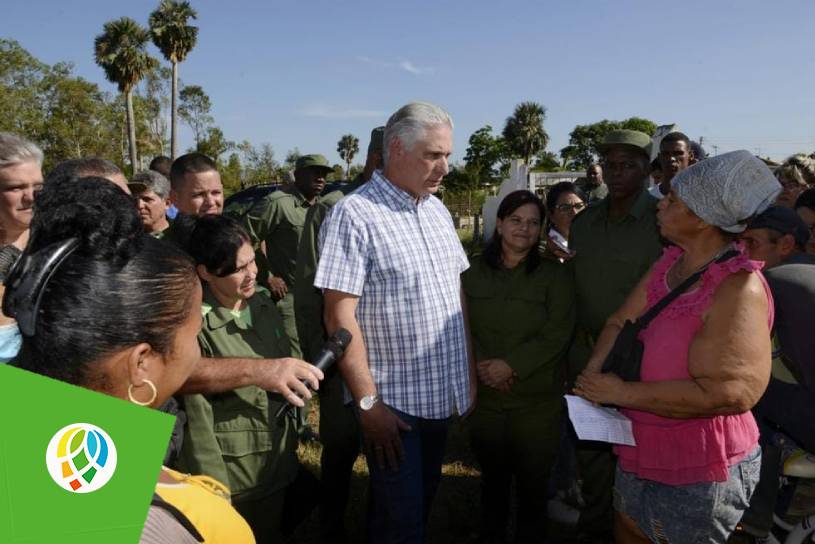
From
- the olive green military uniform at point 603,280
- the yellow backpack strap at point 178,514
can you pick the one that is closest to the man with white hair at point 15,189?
the yellow backpack strap at point 178,514

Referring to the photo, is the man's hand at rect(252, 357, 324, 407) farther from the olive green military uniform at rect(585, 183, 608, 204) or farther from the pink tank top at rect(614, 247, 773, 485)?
the olive green military uniform at rect(585, 183, 608, 204)

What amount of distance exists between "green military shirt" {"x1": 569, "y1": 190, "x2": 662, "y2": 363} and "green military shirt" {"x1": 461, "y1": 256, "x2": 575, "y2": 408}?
31 centimetres

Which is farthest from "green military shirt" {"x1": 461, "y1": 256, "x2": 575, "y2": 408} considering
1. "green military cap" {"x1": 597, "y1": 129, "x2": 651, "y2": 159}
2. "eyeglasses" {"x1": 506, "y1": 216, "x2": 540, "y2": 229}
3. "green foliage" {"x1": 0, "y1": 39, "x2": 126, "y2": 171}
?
"green foliage" {"x1": 0, "y1": 39, "x2": 126, "y2": 171}

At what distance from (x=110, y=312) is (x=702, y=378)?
1.83 metres

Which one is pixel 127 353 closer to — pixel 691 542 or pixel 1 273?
pixel 1 273

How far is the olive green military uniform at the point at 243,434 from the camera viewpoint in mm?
2256

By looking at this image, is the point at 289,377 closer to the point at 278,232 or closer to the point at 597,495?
the point at 597,495

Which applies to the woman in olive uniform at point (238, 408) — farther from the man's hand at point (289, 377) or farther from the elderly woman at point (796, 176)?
the elderly woman at point (796, 176)

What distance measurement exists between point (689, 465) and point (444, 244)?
52.8 inches

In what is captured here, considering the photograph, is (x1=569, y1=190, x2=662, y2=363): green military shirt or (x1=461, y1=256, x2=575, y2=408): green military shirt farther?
(x1=569, y1=190, x2=662, y2=363): green military shirt

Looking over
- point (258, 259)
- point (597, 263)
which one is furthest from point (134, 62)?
point (597, 263)

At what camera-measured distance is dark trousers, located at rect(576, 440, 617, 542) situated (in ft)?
11.6

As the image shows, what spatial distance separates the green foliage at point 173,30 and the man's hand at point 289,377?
3884cm

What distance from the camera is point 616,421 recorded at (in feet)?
7.31
